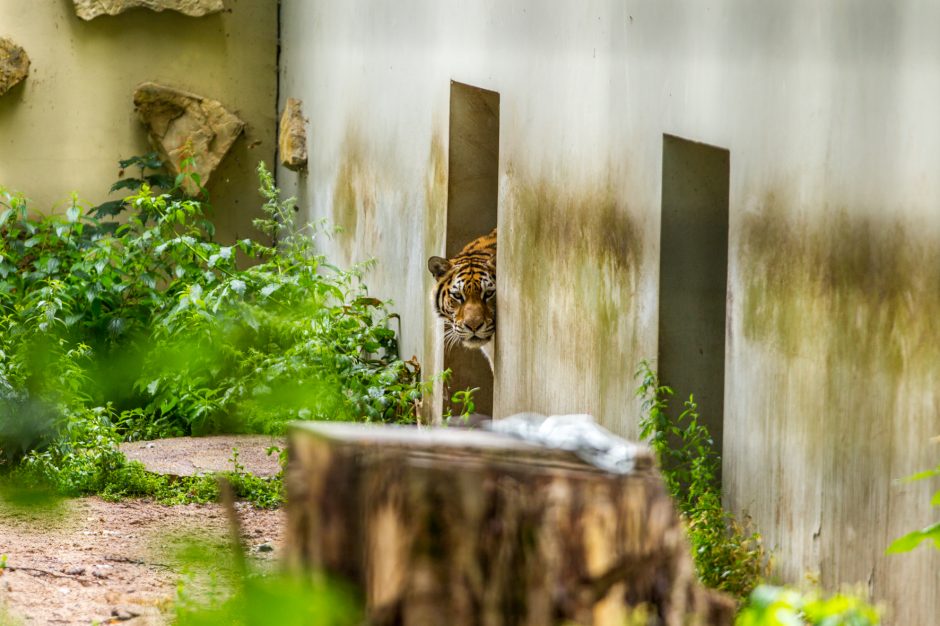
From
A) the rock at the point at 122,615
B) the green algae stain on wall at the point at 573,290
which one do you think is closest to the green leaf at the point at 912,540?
the green algae stain on wall at the point at 573,290

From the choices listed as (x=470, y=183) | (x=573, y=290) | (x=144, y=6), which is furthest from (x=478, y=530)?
(x=144, y=6)

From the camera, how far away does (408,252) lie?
7922mm

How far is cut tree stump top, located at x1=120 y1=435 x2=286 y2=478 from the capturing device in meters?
6.78

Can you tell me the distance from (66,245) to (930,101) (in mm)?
7900

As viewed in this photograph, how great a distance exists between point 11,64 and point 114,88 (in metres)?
0.91

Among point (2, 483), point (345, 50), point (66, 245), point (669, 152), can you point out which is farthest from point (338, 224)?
point (2, 483)

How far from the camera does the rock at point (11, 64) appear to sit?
1042cm

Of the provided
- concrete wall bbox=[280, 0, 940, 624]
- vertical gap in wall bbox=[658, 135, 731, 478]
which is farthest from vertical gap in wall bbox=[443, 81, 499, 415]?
vertical gap in wall bbox=[658, 135, 731, 478]

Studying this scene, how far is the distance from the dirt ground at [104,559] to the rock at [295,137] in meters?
5.09

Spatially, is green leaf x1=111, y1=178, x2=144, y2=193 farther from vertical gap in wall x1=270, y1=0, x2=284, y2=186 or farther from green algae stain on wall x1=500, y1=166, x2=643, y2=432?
green algae stain on wall x1=500, y1=166, x2=643, y2=432

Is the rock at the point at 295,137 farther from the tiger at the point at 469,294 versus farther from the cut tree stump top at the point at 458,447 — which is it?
the cut tree stump top at the point at 458,447

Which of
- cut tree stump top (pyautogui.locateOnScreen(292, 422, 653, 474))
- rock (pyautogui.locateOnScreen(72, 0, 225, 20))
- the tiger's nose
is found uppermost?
rock (pyautogui.locateOnScreen(72, 0, 225, 20))

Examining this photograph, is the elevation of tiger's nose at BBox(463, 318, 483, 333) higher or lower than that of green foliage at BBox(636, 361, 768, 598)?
higher

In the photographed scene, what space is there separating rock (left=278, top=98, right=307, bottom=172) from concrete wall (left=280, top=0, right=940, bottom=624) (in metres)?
4.21
